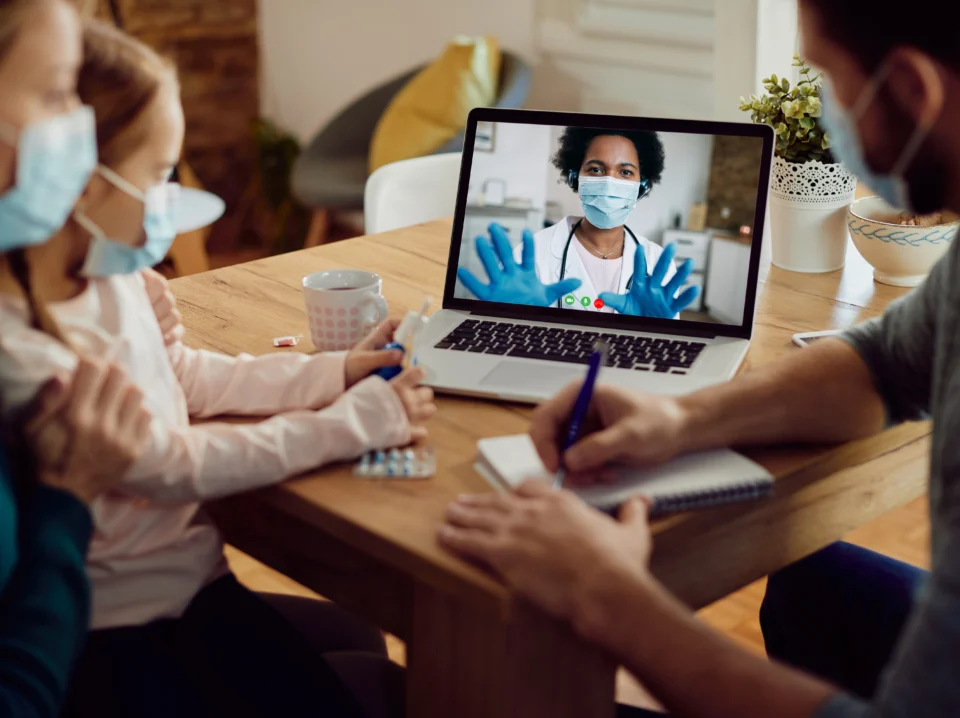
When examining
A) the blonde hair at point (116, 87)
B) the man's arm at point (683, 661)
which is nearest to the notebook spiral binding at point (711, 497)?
the man's arm at point (683, 661)

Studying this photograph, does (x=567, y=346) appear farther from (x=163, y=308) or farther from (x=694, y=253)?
(x=163, y=308)

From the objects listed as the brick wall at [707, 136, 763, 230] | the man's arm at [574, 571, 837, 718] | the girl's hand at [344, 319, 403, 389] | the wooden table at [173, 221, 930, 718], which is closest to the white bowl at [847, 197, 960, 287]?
the wooden table at [173, 221, 930, 718]

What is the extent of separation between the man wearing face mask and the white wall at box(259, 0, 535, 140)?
274 centimetres

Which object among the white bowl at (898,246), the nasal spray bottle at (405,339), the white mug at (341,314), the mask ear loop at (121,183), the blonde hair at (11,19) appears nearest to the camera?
the blonde hair at (11,19)

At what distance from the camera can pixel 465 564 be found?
825 millimetres

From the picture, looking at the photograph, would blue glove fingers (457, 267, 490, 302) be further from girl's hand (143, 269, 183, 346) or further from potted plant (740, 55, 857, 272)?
Answer: potted plant (740, 55, 857, 272)

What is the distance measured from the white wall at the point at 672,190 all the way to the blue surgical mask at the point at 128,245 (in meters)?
0.52

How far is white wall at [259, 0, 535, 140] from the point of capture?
3.67m

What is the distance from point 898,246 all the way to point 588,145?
487 millimetres

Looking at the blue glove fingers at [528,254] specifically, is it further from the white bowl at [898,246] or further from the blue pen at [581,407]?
the white bowl at [898,246]

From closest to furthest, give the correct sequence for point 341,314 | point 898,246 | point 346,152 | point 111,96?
point 111,96
point 341,314
point 898,246
point 346,152

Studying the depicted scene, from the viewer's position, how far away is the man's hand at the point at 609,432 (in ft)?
2.99

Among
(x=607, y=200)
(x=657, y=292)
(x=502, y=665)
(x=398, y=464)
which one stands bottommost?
(x=502, y=665)

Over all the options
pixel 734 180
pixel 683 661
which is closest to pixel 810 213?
pixel 734 180
